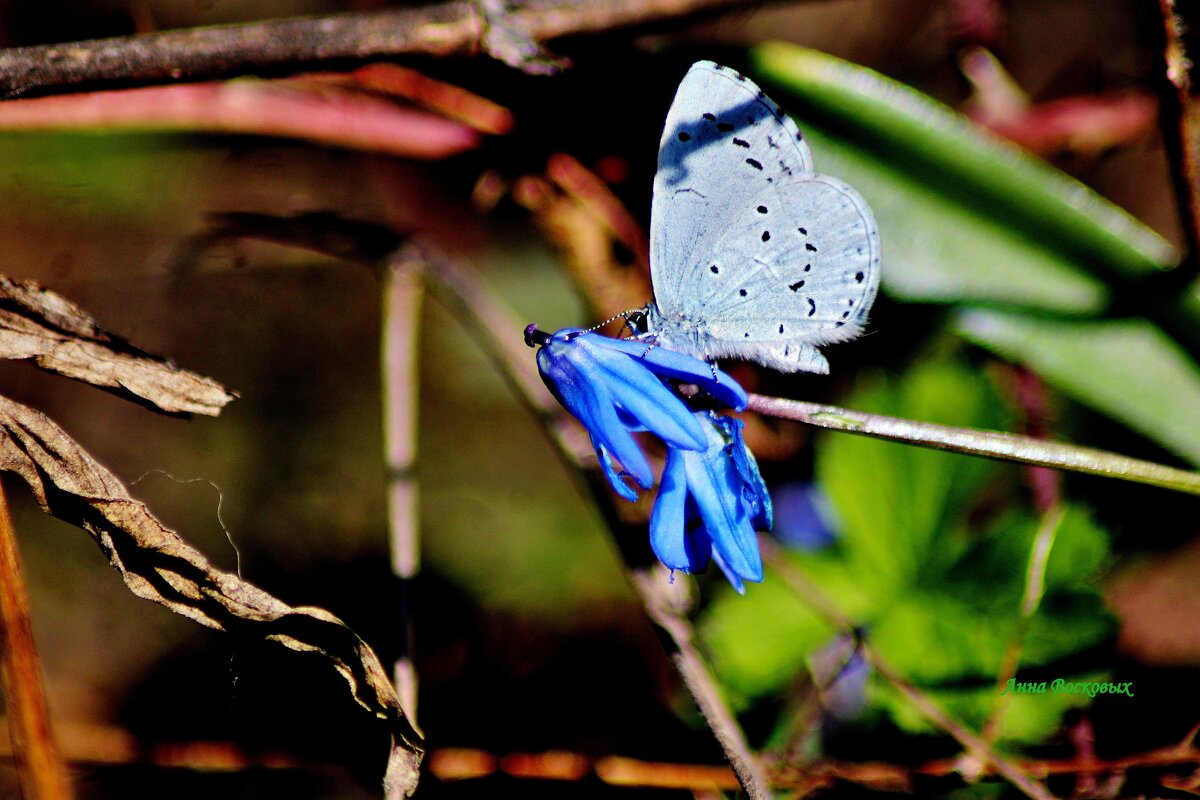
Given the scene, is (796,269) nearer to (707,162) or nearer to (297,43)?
(707,162)

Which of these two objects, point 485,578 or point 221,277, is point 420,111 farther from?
point 485,578

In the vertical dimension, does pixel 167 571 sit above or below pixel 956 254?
below

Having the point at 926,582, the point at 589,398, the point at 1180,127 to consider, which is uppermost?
the point at 1180,127

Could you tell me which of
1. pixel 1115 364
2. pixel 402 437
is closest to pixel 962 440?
pixel 1115 364

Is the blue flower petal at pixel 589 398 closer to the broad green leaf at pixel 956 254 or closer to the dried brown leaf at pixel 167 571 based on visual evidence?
the dried brown leaf at pixel 167 571

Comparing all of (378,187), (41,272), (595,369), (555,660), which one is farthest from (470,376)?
(595,369)

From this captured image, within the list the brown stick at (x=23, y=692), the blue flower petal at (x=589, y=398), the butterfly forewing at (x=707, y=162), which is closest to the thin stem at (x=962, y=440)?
the blue flower petal at (x=589, y=398)
